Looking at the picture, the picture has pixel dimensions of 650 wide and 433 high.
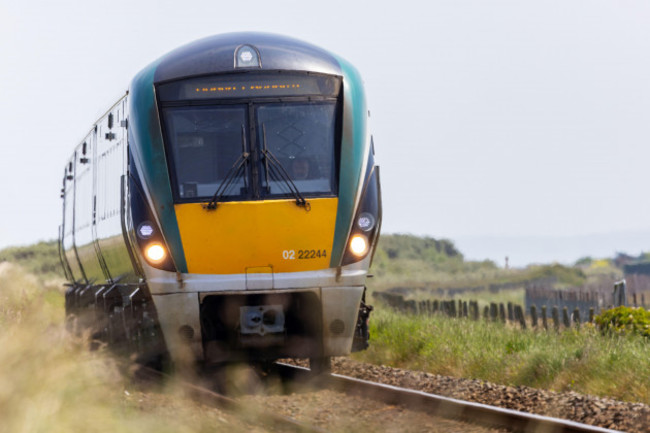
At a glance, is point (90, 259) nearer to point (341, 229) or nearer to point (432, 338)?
point (432, 338)

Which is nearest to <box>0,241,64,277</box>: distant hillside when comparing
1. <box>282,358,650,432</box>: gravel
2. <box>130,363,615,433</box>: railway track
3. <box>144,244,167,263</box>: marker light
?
<box>282,358,650,432</box>: gravel

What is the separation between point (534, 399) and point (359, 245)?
2340 mm

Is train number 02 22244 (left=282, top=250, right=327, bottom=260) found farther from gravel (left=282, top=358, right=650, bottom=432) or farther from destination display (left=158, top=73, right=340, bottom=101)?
gravel (left=282, top=358, right=650, bottom=432)

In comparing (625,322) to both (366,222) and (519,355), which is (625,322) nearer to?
(519,355)

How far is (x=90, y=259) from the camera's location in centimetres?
1565

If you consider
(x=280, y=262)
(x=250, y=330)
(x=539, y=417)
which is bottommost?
(x=539, y=417)

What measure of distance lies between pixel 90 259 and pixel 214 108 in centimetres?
568

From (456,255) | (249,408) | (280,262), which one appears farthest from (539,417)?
(456,255)

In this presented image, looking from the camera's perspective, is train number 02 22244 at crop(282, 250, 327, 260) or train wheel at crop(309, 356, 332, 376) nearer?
train number 02 22244 at crop(282, 250, 327, 260)

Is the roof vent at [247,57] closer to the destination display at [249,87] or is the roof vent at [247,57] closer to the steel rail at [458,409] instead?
the destination display at [249,87]

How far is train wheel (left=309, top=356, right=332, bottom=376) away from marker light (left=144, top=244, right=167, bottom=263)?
2132 millimetres

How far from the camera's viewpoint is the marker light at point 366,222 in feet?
35.2

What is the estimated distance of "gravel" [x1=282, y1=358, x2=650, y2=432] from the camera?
8.60m

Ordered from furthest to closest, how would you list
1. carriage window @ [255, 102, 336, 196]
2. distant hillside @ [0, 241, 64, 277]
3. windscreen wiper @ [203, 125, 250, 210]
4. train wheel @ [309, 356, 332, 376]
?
distant hillside @ [0, 241, 64, 277] → train wheel @ [309, 356, 332, 376] → carriage window @ [255, 102, 336, 196] → windscreen wiper @ [203, 125, 250, 210]
